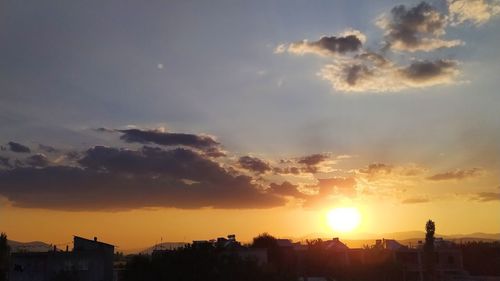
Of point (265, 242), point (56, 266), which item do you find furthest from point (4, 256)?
point (265, 242)

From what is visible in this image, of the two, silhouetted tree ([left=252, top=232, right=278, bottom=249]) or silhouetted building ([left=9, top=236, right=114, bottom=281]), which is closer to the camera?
silhouetted building ([left=9, top=236, right=114, bottom=281])

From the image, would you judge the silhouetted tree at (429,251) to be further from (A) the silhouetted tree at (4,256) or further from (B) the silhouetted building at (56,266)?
(A) the silhouetted tree at (4,256)

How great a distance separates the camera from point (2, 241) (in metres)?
88.6

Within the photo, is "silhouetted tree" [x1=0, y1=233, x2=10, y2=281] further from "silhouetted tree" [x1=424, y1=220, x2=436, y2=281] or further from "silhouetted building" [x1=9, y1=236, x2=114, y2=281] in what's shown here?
"silhouetted tree" [x1=424, y1=220, x2=436, y2=281]

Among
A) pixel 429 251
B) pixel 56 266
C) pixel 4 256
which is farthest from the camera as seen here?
pixel 429 251

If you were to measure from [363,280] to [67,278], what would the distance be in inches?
2039

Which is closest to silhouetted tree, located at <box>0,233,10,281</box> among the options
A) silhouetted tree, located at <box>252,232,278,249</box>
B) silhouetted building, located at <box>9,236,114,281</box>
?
silhouetted building, located at <box>9,236,114,281</box>

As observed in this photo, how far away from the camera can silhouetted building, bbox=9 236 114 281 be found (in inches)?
3100

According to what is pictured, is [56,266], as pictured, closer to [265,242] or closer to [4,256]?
[4,256]

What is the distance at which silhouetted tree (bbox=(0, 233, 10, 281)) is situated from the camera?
3281 inches

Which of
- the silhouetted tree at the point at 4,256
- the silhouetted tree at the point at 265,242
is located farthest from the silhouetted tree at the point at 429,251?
the silhouetted tree at the point at 4,256

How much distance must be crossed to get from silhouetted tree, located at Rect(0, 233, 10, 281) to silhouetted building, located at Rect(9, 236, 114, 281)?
409 cm

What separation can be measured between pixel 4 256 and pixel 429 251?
2688 inches

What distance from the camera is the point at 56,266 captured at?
259ft
